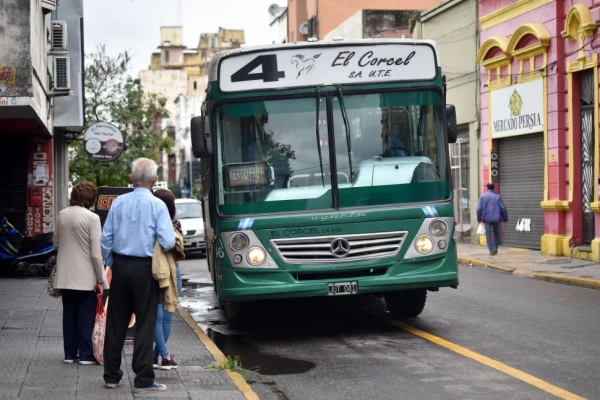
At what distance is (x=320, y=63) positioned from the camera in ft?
36.7

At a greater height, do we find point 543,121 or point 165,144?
point 165,144

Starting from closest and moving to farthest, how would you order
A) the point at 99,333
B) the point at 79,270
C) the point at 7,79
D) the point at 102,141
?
the point at 79,270, the point at 99,333, the point at 7,79, the point at 102,141

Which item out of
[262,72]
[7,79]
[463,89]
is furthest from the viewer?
[463,89]

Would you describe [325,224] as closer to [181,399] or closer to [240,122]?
[240,122]

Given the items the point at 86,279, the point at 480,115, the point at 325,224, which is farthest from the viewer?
the point at 480,115

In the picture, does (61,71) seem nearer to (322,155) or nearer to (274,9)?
(322,155)

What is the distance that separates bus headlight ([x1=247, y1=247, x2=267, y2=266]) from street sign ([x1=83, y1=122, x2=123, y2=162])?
33.2 feet

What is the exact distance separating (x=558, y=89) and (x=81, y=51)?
11977mm

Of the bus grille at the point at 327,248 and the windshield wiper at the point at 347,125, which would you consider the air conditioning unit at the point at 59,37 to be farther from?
the bus grille at the point at 327,248

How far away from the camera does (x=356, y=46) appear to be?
11.3m

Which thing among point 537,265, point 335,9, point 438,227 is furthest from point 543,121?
point 335,9

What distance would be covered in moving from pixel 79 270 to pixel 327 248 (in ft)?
9.21

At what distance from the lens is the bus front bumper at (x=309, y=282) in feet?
35.3

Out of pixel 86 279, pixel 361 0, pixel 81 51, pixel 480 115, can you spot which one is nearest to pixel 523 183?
pixel 480 115
